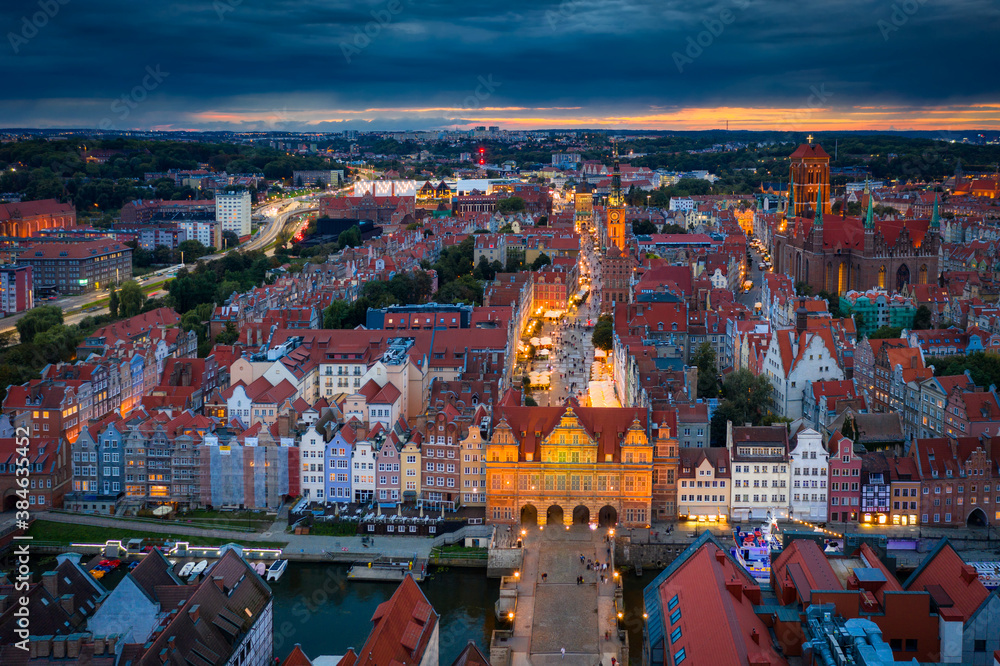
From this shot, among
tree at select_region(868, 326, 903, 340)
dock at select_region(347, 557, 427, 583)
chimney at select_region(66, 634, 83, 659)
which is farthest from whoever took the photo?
tree at select_region(868, 326, 903, 340)

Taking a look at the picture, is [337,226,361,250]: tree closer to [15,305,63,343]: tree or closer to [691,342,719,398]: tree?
[15,305,63,343]: tree

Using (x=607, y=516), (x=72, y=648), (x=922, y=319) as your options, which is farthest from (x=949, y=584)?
(x=922, y=319)

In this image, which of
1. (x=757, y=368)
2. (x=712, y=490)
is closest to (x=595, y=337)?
(x=757, y=368)

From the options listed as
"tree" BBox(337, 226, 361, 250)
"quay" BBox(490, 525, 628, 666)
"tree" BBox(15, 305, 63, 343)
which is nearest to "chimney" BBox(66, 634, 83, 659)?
"quay" BBox(490, 525, 628, 666)

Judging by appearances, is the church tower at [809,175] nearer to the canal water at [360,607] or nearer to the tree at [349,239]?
the tree at [349,239]

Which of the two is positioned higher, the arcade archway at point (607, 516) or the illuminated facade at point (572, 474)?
the illuminated facade at point (572, 474)

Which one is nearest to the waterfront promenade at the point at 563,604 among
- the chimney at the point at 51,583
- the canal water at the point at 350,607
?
the canal water at the point at 350,607

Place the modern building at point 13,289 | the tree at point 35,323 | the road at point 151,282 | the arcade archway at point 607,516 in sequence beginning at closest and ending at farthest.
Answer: the arcade archway at point 607,516, the tree at point 35,323, the road at point 151,282, the modern building at point 13,289
